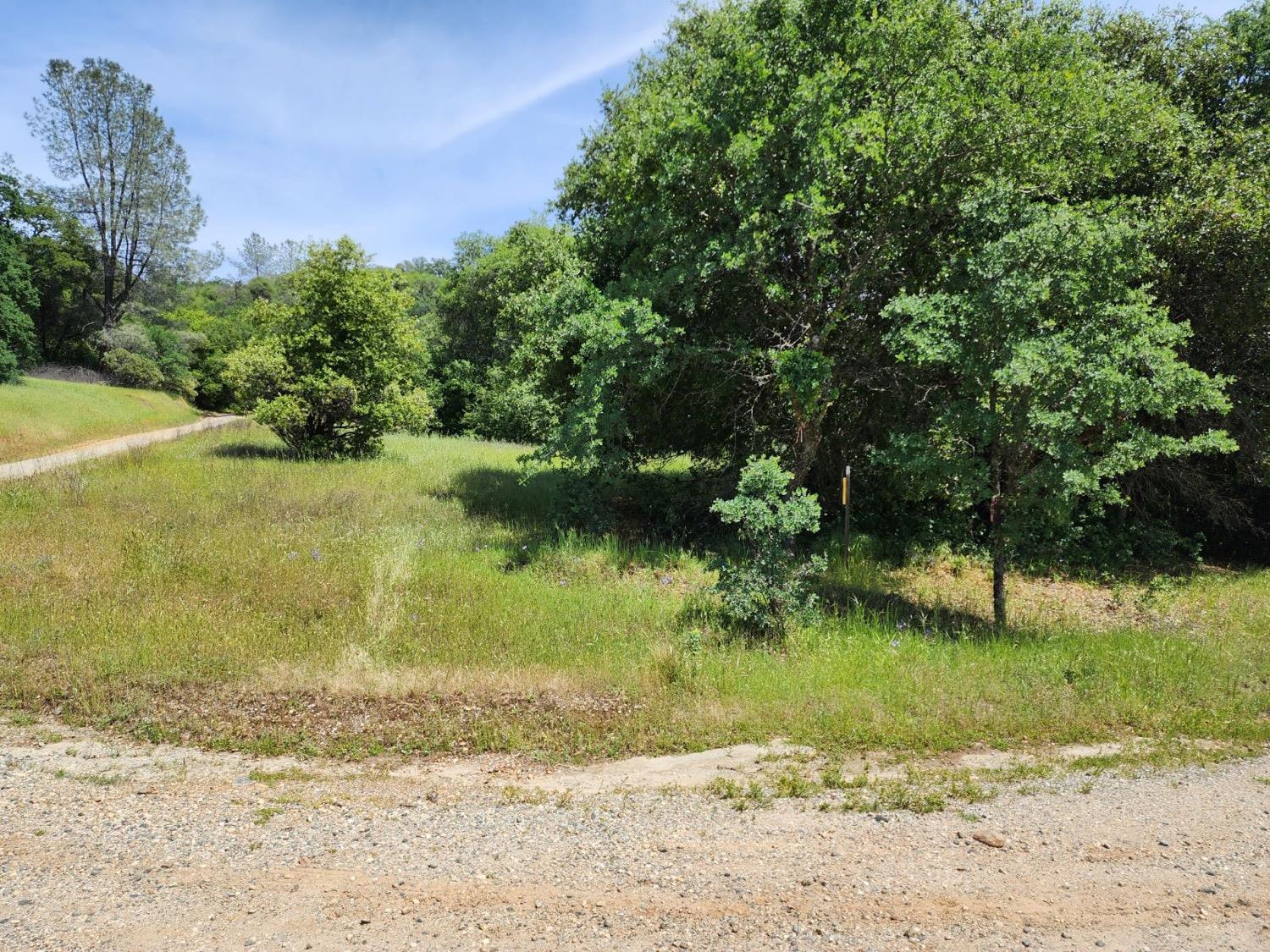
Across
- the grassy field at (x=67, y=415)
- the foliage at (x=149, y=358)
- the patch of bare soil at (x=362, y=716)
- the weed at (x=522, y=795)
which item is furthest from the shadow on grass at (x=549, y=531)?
the foliage at (x=149, y=358)

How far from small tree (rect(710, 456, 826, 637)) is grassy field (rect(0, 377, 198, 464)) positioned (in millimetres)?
21557

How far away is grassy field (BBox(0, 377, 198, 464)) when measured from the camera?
21688 mm

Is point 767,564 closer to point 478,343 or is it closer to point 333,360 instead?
point 333,360

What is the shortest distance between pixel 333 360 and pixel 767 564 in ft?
46.4

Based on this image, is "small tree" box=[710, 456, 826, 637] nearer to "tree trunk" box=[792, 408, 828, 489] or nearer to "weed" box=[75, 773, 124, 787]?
"tree trunk" box=[792, 408, 828, 489]

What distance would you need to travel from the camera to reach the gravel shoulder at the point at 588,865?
3.22 m

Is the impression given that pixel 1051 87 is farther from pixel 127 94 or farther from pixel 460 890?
pixel 127 94

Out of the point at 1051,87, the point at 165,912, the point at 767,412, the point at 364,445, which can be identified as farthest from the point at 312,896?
the point at 364,445

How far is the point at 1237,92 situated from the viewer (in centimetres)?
1270

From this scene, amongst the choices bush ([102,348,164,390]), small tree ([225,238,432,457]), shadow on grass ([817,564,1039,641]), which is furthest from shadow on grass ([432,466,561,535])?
bush ([102,348,164,390])

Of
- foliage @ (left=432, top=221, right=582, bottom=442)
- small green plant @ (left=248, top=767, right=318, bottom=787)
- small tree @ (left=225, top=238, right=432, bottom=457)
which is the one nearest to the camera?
small green plant @ (left=248, top=767, right=318, bottom=787)

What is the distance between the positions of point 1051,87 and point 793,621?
7670mm

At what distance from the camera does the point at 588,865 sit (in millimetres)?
3762

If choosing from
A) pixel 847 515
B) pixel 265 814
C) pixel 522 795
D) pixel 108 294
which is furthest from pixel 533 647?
pixel 108 294
